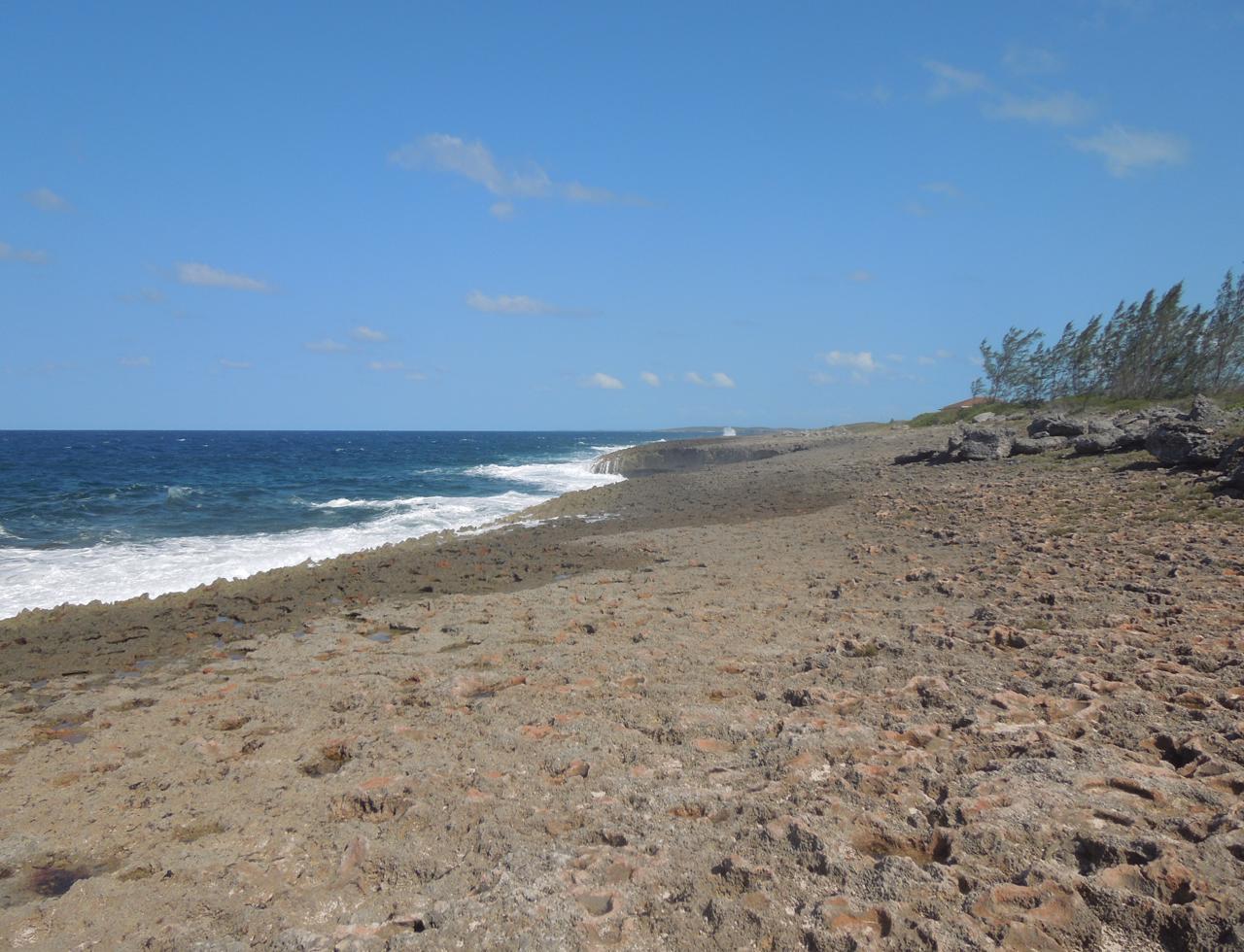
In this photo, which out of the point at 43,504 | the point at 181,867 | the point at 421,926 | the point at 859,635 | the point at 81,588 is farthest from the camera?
the point at 43,504

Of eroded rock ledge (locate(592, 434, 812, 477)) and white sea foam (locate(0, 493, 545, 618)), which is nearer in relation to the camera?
white sea foam (locate(0, 493, 545, 618))

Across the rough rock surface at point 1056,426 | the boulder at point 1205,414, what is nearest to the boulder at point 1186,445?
the boulder at point 1205,414

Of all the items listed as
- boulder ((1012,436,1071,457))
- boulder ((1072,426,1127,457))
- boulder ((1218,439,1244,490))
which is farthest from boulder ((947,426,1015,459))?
boulder ((1218,439,1244,490))

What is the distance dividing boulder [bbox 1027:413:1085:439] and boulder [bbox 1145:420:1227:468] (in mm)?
6000

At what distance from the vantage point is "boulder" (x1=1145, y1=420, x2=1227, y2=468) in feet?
46.3

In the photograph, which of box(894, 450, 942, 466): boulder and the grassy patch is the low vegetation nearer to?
the grassy patch

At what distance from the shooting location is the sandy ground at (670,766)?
329 cm

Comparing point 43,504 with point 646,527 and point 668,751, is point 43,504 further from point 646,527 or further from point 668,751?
point 668,751

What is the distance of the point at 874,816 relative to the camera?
388cm

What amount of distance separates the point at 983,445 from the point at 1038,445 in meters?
1.62

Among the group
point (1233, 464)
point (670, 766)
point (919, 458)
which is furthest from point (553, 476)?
point (670, 766)

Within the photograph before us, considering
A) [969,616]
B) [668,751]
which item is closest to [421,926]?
[668,751]

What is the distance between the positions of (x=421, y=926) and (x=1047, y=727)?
4010 millimetres

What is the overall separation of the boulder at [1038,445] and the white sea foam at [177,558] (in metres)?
17.1
